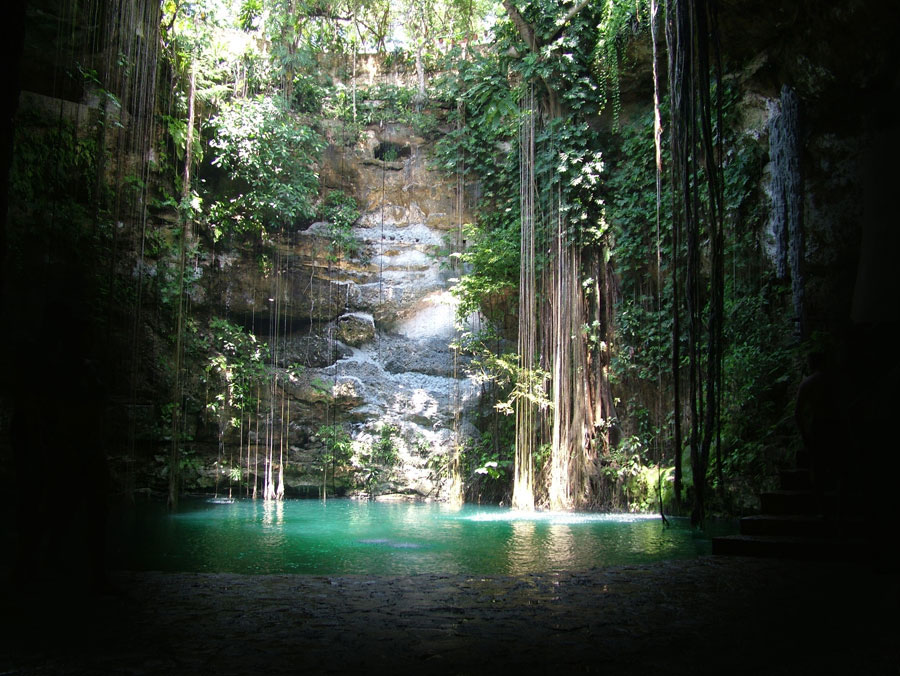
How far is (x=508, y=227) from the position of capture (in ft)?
35.1

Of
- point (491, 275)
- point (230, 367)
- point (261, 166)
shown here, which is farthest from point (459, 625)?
point (261, 166)

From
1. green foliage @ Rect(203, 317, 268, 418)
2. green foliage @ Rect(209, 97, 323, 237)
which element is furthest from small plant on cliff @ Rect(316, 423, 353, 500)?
green foliage @ Rect(209, 97, 323, 237)


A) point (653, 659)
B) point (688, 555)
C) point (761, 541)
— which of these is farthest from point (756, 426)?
point (653, 659)

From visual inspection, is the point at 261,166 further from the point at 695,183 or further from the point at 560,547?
the point at 695,183

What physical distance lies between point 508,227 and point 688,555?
7232 mm

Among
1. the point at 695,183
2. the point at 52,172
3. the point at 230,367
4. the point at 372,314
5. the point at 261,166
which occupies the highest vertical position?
the point at 261,166

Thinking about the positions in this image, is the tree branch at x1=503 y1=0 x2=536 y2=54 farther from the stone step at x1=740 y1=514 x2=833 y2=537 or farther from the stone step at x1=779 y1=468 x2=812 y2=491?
the stone step at x1=740 y1=514 x2=833 y2=537

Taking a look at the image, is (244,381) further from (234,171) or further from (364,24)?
(364,24)

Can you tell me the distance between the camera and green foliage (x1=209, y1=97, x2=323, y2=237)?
1094 centimetres

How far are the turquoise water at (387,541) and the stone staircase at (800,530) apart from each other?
61 cm

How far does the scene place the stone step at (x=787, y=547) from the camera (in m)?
3.32

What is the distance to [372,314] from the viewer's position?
13352mm

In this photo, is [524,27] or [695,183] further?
[524,27]

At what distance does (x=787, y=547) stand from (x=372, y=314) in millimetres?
10564
